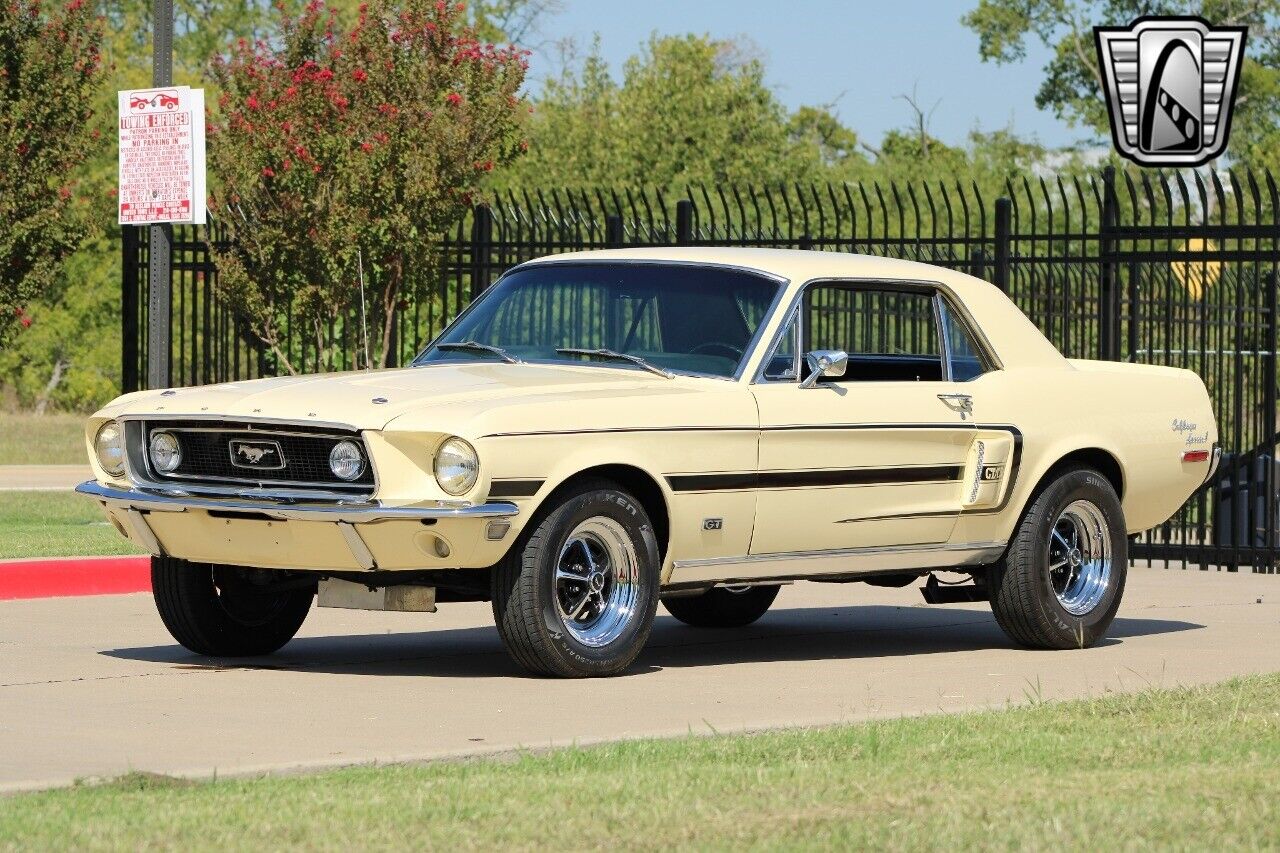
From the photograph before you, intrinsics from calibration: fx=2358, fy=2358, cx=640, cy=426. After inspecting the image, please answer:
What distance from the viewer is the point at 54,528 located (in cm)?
1691

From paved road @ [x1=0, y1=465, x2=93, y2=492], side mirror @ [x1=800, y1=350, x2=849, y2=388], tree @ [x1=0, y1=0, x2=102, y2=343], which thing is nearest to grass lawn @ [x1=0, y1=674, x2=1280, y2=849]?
side mirror @ [x1=800, y1=350, x2=849, y2=388]

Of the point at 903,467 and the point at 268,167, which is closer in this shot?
the point at 903,467

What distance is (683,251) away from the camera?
10.7m

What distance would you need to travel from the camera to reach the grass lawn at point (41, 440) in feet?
98.5

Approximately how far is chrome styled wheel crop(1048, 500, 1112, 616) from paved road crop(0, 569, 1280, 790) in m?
0.29

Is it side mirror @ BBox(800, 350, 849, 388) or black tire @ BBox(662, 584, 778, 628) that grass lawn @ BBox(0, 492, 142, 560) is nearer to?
black tire @ BBox(662, 584, 778, 628)

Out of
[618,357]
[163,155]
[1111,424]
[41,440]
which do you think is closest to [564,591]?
[618,357]

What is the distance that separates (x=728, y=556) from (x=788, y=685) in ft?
2.06

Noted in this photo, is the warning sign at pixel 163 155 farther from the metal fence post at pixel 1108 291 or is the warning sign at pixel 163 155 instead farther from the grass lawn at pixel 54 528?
the metal fence post at pixel 1108 291

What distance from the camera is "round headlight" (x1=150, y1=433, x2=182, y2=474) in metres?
9.66

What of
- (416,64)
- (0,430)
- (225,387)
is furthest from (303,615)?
(0,430)

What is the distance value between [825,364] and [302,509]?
7.78ft

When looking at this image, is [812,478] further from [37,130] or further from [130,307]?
[37,130]

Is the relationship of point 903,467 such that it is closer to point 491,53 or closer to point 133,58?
point 491,53
